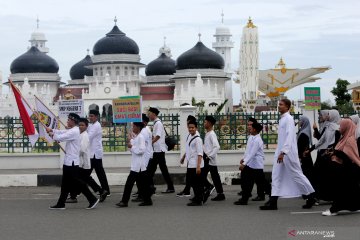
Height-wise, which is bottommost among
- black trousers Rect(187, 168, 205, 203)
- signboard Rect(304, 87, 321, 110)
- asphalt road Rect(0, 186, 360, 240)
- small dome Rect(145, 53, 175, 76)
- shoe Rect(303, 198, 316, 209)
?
asphalt road Rect(0, 186, 360, 240)

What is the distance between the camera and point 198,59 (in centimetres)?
7631

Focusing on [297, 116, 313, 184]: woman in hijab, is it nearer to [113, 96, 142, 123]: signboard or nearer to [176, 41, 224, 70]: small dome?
[113, 96, 142, 123]: signboard

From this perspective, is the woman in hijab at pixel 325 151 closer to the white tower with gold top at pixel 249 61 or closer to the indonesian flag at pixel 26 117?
the indonesian flag at pixel 26 117

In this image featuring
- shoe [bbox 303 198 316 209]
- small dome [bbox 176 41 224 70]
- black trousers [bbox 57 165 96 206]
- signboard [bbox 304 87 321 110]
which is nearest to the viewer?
shoe [bbox 303 198 316 209]

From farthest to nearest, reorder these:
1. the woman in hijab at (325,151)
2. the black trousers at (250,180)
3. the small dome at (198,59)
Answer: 1. the small dome at (198,59)
2. the black trousers at (250,180)
3. the woman in hijab at (325,151)

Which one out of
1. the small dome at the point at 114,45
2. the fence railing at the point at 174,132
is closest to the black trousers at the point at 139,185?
the fence railing at the point at 174,132

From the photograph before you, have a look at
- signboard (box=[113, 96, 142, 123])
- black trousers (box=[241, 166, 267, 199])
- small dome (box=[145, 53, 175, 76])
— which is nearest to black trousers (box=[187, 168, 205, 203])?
black trousers (box=[241, 166, 267, 199])

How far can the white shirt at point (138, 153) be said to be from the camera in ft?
33.5

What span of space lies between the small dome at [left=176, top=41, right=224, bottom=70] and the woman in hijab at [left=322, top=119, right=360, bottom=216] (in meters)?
67.3

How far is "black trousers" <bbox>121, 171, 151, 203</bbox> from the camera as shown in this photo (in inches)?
401

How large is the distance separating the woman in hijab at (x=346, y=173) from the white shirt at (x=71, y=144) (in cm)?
333

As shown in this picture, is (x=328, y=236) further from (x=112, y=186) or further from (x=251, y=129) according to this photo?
(x=112, y=186)

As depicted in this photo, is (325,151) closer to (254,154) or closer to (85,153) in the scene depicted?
(254,154)

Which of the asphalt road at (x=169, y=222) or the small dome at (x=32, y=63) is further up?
the small dome at (x=32, y=63)
